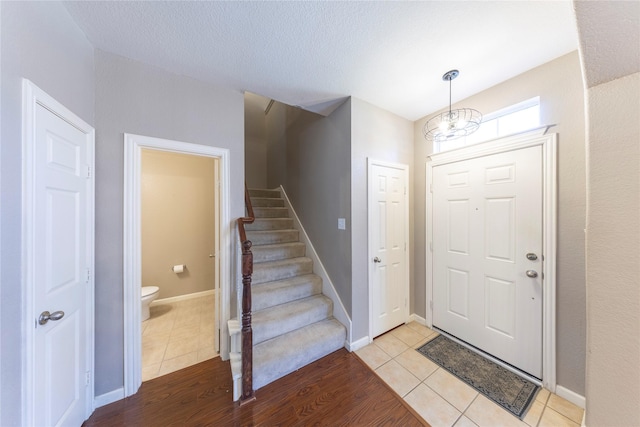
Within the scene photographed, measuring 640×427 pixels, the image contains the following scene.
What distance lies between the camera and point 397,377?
181 cm

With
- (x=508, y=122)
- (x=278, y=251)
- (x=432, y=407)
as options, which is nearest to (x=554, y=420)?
(x=432, y=407)

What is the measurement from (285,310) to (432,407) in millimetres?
1409

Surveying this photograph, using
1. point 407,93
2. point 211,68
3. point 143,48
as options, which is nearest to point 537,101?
point 407,93

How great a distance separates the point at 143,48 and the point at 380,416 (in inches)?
125

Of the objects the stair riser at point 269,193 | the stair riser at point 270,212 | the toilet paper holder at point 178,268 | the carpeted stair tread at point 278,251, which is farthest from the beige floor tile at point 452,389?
the toilet paper holder at point 178,268

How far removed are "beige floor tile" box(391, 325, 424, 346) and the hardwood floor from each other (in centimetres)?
69

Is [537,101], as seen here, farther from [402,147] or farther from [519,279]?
[519,279]

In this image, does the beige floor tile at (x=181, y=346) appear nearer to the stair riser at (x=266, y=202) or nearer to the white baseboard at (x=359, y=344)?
the white baseboard at (x=359, y=344)

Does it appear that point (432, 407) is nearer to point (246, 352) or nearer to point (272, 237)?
point (246, 352)

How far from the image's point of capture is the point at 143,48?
61.4 inches

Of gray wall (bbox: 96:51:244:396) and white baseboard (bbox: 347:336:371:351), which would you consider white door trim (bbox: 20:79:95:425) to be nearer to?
gray wall (bbox: 96:51:244:396)

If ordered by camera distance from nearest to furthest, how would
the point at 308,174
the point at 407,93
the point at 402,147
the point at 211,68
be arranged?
the point at 211,68, the point at 407,93, the point at 402,147, the point at 308,174

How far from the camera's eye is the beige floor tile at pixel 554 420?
4.63 feet

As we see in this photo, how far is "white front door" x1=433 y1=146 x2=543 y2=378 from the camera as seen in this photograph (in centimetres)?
179
